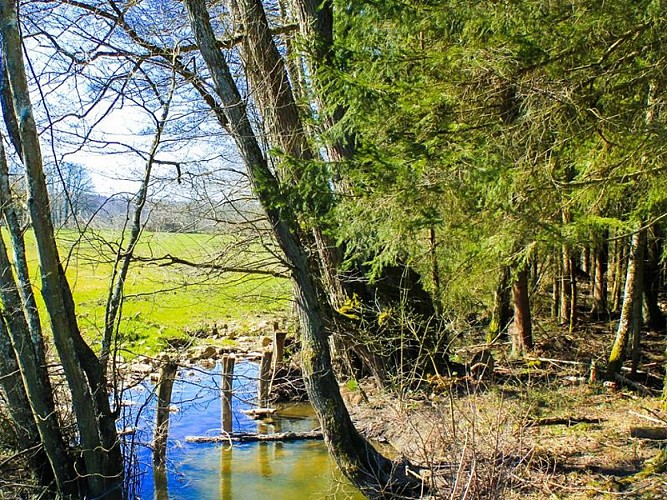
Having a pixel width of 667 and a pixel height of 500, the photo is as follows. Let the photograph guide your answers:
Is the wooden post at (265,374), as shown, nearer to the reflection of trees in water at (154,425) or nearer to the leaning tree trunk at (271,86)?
the reflection of trees in water at (154,425)

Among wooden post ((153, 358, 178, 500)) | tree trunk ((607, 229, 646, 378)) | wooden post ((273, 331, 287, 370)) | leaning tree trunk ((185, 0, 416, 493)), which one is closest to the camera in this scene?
leaning tree trunk ((185, 0, 416, 493))

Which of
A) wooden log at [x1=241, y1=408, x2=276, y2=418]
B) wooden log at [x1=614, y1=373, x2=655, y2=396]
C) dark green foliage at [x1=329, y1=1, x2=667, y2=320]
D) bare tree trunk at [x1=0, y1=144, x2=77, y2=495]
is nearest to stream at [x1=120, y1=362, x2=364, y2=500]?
wooden log at [x1=241, y1=408, x2=276, y2=418]

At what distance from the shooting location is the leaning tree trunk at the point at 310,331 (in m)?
6.10

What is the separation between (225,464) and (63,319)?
3.52 metres

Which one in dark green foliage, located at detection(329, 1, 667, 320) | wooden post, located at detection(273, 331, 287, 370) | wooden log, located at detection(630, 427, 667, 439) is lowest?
wooden log, located at detection(630, 427, 667, 439)

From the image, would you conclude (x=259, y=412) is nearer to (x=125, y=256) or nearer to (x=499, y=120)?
(x=125, y=256)

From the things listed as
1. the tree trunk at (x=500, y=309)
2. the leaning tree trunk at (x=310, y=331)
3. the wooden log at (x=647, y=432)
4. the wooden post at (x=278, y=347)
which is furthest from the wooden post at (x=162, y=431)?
the tree trunk at (x=500, y=309)

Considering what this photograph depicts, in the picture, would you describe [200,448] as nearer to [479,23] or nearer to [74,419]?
[74,419]

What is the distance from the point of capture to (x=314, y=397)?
6.39m

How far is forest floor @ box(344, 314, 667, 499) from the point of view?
4.91 metres

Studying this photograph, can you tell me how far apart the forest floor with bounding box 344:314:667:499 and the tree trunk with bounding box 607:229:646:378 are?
0.40 meters

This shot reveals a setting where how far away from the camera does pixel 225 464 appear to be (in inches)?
305

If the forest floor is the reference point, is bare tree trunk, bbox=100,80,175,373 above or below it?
above

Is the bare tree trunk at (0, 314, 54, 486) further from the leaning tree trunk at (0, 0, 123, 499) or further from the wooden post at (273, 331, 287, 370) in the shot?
the wooden post at (273, 331, 287, 370)
